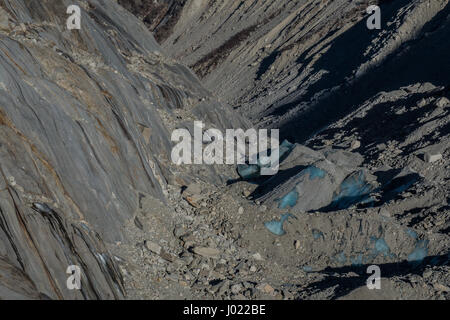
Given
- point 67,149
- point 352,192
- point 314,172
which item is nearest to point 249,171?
point 314,172

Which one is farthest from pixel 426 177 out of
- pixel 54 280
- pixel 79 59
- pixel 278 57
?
pixel 278 57

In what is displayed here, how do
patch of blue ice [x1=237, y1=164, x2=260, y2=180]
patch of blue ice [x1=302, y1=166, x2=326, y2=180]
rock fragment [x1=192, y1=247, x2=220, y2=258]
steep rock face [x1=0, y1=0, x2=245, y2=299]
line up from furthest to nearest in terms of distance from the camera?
patch of blue ice [x1=237, y1=164, x2=260, y2=180], patch of blue ice [x1=302, y1=166, x2=326, y2=180], rock fragment [x1=192, y1=247, x2=220, y2=258], steep rock face [x1=0, y1=0, x2=245, y2=299]

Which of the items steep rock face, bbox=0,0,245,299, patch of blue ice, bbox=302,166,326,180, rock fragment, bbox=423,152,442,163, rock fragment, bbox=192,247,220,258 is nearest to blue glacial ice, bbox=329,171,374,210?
patch of blue ice, bbox=302,166,326,180

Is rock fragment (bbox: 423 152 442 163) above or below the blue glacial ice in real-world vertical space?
above

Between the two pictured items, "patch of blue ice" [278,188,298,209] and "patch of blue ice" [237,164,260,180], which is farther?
"patch of blue ice" [237,164,260,180]

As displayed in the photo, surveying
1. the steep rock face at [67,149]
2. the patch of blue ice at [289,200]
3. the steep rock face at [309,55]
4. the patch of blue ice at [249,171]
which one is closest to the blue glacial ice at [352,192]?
the patch of blue ice at [289,200]

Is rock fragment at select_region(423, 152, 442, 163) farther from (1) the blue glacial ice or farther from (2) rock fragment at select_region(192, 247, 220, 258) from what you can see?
(2) rock fragment at select_region(192, 247, 220, 258)

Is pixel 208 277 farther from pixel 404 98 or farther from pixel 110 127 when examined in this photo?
pixel 404 98
